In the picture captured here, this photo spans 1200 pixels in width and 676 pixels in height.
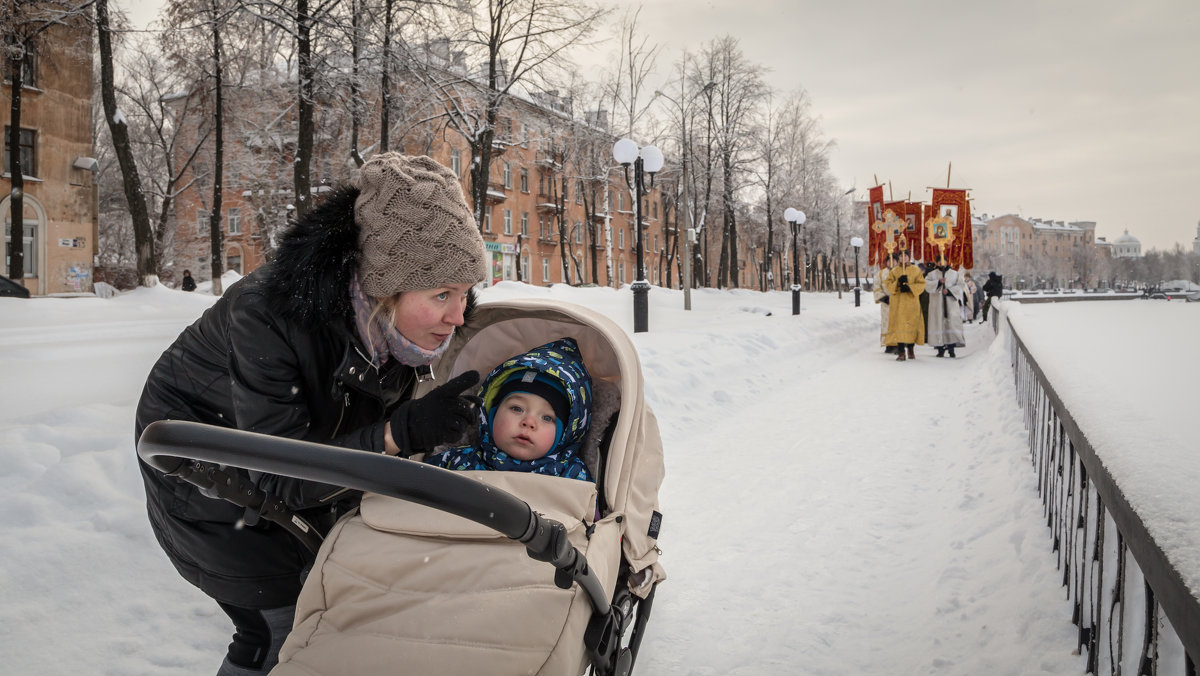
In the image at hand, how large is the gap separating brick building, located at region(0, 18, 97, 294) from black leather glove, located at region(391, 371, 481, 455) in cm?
2610

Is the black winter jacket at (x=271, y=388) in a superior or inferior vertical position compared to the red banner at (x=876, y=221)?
inferior

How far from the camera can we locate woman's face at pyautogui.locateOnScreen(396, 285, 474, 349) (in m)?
1.86

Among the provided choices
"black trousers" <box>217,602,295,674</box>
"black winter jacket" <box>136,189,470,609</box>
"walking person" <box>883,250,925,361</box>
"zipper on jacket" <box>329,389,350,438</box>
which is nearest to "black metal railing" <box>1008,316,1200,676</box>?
"black winter jacket" <box>136,189,470,609</box>

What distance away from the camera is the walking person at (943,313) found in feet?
41.8

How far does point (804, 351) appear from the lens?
13461mm

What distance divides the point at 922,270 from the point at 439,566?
542 inches

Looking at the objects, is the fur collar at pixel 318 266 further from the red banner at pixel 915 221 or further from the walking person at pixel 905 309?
the red banner at pixel 915 221

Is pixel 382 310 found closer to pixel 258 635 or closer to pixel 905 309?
pixel 258 635

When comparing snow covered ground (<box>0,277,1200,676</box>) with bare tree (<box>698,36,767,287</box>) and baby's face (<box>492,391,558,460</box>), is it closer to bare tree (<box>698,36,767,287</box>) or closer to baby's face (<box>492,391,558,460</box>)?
baby's face (<box>492,391,558,460</box>)

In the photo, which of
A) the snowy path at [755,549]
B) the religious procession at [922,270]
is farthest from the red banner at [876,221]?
the snowy path at [755,549]

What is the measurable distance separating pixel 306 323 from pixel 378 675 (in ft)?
2.79

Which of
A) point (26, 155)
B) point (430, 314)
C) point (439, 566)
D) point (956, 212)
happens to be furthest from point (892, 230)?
point (26, 155)

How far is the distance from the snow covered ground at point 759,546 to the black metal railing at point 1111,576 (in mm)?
128

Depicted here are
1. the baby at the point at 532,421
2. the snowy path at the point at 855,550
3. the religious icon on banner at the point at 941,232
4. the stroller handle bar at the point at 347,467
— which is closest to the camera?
the stroller handle bar at the point at 347,467
